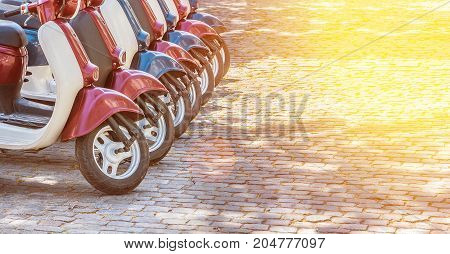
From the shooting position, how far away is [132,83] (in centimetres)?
735

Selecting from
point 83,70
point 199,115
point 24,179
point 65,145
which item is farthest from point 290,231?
point 199,115

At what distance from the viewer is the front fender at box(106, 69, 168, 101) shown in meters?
7.30

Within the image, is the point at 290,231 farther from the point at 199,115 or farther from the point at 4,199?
the point at 199,115

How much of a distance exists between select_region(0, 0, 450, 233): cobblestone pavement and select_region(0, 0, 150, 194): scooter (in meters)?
0.18

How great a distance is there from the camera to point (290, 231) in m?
5.91

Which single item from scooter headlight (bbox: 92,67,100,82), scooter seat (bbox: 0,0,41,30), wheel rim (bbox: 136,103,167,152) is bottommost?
wheel rim (bbox: 136,103,167,152)

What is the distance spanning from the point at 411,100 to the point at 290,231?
14.6 feet

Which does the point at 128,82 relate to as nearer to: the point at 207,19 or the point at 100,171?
the point at 100,171

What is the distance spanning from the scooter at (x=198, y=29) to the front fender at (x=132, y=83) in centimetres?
235

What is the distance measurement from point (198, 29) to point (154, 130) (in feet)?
9.11

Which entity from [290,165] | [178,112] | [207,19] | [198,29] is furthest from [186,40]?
[290,165]

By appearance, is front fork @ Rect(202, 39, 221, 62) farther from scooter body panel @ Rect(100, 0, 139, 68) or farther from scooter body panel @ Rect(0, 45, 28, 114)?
scooter body panel @ Rect(0, 45, 28, 114)

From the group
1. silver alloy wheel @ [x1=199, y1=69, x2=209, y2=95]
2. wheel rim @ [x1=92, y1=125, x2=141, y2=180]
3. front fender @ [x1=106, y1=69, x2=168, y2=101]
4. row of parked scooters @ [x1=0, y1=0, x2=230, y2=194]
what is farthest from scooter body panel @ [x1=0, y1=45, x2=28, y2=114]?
silver alloy wheel @ [x1=199, y1=69, x2=209, y2=95]
